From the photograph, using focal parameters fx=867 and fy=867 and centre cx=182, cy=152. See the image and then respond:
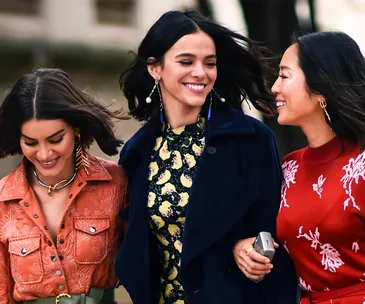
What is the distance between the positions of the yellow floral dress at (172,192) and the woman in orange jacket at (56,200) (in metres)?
0.23

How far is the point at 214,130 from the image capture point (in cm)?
389

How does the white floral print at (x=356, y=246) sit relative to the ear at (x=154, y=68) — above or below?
below

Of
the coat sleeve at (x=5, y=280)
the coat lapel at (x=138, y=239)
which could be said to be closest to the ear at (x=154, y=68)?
the coat lapel at (x=138, y=239)

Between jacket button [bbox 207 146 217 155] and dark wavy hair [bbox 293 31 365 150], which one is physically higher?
dark wavy hair [bbox 293 31 365 150]

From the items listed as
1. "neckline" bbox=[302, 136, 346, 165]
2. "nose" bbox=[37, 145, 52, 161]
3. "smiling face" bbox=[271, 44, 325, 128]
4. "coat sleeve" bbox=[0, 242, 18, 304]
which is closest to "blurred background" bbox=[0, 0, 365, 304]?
"coat sleeve" bbox=[0, 242, 18, 304]

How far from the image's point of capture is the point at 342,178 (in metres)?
3.45

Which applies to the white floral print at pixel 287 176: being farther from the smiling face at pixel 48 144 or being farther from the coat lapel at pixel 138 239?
the smiling face at pixel 48 144

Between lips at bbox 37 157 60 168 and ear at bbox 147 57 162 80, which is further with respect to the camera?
ear at bbox 147 57 162 80

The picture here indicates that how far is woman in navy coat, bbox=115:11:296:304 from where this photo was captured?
3.80 metres

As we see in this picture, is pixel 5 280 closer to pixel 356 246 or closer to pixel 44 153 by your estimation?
pixel 44 153

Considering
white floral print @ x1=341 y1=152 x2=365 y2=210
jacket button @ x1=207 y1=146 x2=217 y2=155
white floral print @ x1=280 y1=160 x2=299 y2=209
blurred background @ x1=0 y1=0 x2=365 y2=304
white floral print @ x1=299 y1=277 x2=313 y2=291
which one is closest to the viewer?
white floral print @ x1=341 y1=152 x2=365 y2=210

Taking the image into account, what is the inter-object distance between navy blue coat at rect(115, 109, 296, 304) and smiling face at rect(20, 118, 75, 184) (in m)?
0.37

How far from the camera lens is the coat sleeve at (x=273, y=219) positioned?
12.5 ft

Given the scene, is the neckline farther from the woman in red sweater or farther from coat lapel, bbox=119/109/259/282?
coat lapel, bbox=119/109/259/282
